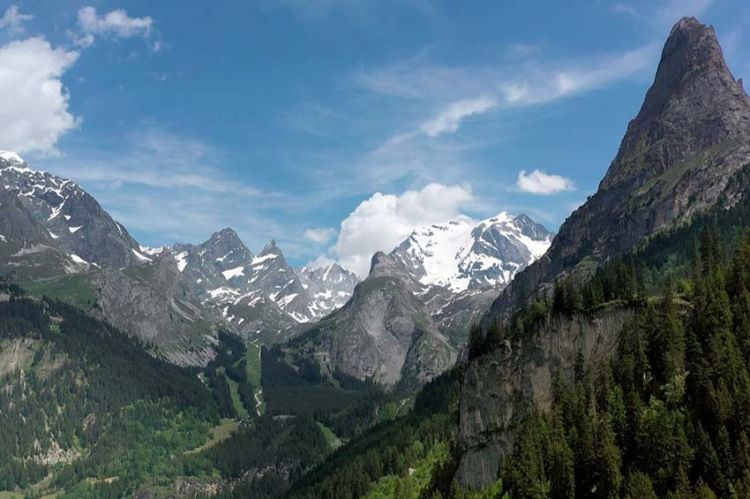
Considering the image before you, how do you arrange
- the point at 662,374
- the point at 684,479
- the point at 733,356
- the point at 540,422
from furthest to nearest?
the point at 540,422, the point at 662,374, the point at 733,356, the point at 684,479

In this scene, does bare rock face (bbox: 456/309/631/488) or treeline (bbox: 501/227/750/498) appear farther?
bare rock face (bbox: 456/309/631/488)

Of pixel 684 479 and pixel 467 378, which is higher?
pixel 467 378

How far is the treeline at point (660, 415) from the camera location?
85125 mm

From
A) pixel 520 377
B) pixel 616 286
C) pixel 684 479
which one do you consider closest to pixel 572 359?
pixel 520 377

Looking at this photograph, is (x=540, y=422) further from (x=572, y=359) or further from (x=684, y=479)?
(x=684, y=479)

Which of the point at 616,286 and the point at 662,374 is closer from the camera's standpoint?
the point at 662,374

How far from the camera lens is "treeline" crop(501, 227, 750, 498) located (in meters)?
85.1

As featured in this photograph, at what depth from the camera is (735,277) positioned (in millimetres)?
114500

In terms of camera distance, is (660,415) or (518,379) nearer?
(660,415)

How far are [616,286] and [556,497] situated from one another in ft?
151

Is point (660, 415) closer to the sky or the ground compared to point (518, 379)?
closer to the ground

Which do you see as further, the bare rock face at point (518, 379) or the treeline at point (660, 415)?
the bare rock face at point (518, 379)

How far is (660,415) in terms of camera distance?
89938mm

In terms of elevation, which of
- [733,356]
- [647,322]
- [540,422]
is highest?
[647,322]
